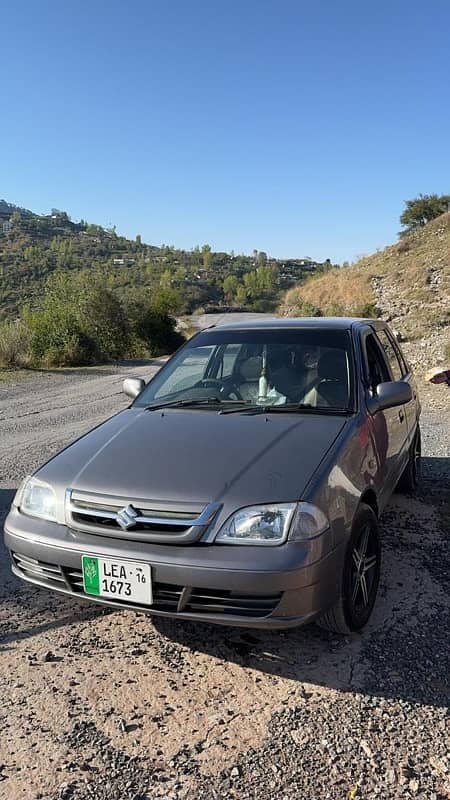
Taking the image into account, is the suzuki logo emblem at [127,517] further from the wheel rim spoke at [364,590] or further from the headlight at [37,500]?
the wheel rim spoke at [364,590]

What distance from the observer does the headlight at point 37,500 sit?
290cm

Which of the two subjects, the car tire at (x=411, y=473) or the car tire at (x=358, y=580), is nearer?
the car tire at (x=358, y=580)

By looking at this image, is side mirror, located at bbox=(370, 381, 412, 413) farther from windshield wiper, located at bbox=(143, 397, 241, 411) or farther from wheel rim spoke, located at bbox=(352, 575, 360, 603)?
wheel rim spoke, located at bbox=(352, 575, 360, 603)

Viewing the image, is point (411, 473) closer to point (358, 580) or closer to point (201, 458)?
point (358, 580)

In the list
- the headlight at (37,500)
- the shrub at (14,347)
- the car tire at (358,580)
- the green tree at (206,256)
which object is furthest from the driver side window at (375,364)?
the green tree at (206,256)

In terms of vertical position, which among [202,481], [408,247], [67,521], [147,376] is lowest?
[147,376]

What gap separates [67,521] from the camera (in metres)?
2.79

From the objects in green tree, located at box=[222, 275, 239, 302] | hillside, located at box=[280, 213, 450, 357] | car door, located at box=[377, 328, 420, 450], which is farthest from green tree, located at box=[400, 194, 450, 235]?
car door, located at box=[377, 328, 420, 450]

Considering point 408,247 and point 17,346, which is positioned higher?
point 408,247

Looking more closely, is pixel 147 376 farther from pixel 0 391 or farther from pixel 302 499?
pixel 302 499

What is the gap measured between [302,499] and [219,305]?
2687 inches


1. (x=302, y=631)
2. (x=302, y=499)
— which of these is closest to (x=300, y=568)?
(x=302, y=499)

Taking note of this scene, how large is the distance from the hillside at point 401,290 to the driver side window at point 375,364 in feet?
36.2

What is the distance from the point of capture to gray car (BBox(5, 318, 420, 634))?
8.19 feet
